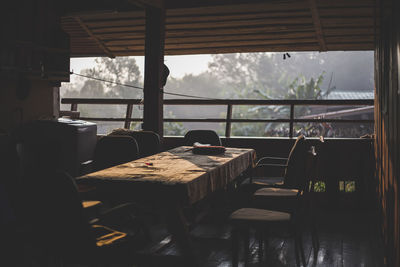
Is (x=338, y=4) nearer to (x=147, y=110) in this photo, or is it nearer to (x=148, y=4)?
(x=148, y=4)

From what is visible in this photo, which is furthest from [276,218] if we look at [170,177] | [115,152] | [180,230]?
[115,152]

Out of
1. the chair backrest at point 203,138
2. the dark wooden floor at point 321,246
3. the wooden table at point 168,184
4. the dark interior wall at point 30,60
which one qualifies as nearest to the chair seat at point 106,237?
the wooden table at point 168,184

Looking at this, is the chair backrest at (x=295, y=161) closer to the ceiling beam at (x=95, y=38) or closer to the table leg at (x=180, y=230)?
the table leg at (x=180, y=230)

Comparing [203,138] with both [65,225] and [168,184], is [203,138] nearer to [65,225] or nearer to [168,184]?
[168,184]

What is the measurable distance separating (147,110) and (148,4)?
51.5 inches

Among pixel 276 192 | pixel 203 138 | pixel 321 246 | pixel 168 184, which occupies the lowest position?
pixel 321 246

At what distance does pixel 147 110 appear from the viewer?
609 cm

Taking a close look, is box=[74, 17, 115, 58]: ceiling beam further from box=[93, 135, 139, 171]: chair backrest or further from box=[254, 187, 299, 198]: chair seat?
box=[254, 187, 299, 198]: chair seat

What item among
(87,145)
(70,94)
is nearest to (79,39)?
(87,145)

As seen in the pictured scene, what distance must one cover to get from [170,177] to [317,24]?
3918 mm

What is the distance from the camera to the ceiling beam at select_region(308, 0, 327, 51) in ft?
18.8

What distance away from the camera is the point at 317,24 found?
247 inches

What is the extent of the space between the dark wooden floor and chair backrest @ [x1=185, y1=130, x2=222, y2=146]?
1026mm

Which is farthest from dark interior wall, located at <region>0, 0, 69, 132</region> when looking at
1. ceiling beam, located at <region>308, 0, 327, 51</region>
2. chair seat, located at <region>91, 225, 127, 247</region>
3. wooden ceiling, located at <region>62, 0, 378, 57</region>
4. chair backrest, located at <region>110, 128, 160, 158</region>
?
ceiling beam, located at <region>308, 0, 327, 51</region>
